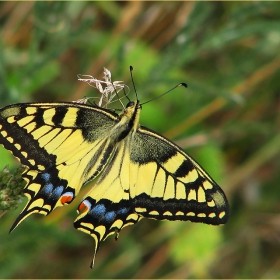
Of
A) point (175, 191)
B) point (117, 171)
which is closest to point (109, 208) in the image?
point (117, 171)

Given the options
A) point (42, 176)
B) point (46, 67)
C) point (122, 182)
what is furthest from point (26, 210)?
point (46, 67)

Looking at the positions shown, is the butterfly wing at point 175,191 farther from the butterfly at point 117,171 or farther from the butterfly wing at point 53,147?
the butterfly wing at point 53,147

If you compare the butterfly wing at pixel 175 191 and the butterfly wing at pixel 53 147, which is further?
the butterfly wing at pixel 175 191

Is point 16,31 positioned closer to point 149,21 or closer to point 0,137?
point 149,21

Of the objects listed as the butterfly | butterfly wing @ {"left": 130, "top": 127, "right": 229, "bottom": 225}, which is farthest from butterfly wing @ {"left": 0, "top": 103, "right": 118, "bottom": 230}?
butterfly wing @ {"left": 130, "top": 127, "right": 229, "bottom": 225}

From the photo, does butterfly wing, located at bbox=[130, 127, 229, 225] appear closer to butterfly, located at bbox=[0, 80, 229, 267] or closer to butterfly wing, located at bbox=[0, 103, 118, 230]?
butterfly, located at bbox=[0, 80, 229, 267]

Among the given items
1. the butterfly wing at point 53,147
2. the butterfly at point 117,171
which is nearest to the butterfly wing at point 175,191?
the butterfly at point 117,171

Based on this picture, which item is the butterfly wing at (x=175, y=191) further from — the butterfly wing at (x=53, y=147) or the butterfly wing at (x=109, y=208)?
the butterfly wing at (x=53, y=147)
